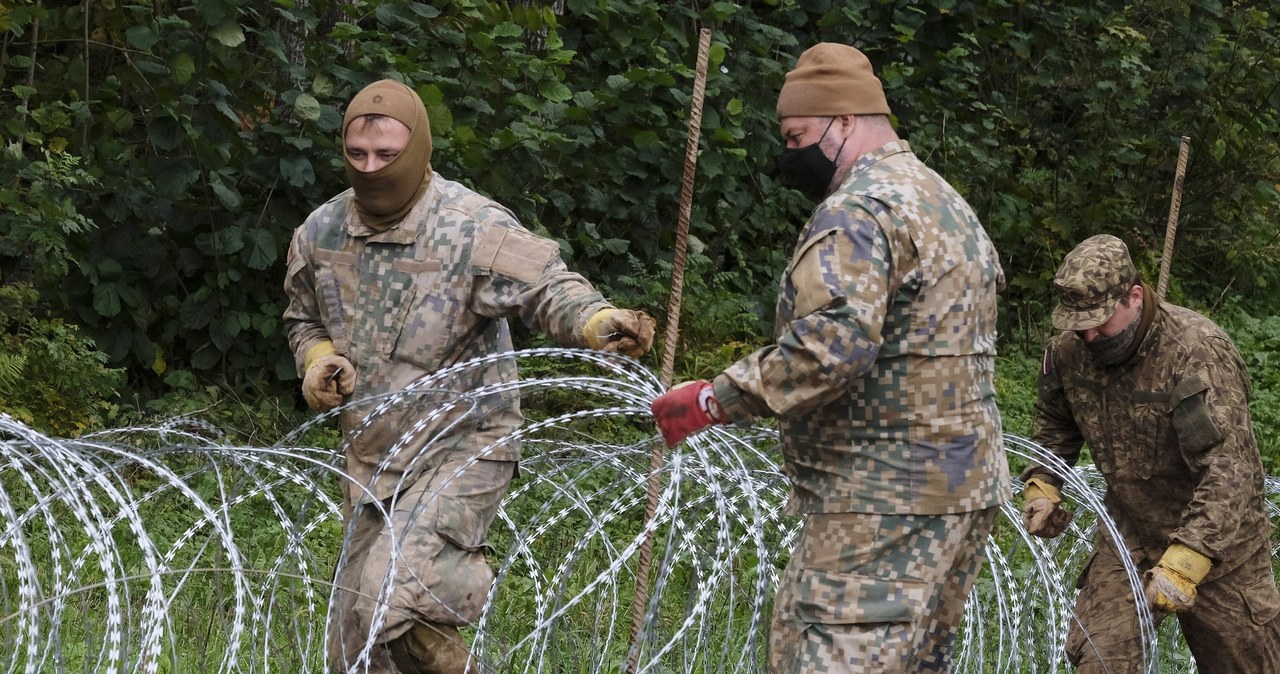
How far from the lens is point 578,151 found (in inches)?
355

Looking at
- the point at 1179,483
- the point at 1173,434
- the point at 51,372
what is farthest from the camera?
the point at 51,372

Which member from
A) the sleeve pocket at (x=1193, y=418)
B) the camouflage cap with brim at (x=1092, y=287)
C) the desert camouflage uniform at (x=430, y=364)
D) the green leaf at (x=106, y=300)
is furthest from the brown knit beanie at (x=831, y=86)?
the green leaf at (x=106, y=300)

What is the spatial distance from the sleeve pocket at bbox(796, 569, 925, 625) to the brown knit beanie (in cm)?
108

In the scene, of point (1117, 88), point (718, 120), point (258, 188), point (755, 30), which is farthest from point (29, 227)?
point (1117, 88)

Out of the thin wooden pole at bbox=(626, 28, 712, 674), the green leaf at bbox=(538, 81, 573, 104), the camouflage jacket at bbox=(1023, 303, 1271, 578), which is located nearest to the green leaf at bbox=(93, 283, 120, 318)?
the green leaf at bbox=(538, 81, 573, 104)

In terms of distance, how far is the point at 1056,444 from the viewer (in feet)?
17.7

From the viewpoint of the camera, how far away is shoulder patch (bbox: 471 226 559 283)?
4.53m

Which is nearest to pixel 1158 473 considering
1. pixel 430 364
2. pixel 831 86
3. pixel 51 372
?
pixel 831 86

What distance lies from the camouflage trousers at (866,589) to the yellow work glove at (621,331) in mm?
726

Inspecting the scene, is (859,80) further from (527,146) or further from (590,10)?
(590,10)

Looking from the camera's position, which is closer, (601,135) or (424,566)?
(424,566)

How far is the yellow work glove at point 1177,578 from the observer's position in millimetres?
4758

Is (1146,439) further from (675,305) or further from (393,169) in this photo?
(393,169)

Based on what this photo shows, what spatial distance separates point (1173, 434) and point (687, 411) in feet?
6.28
